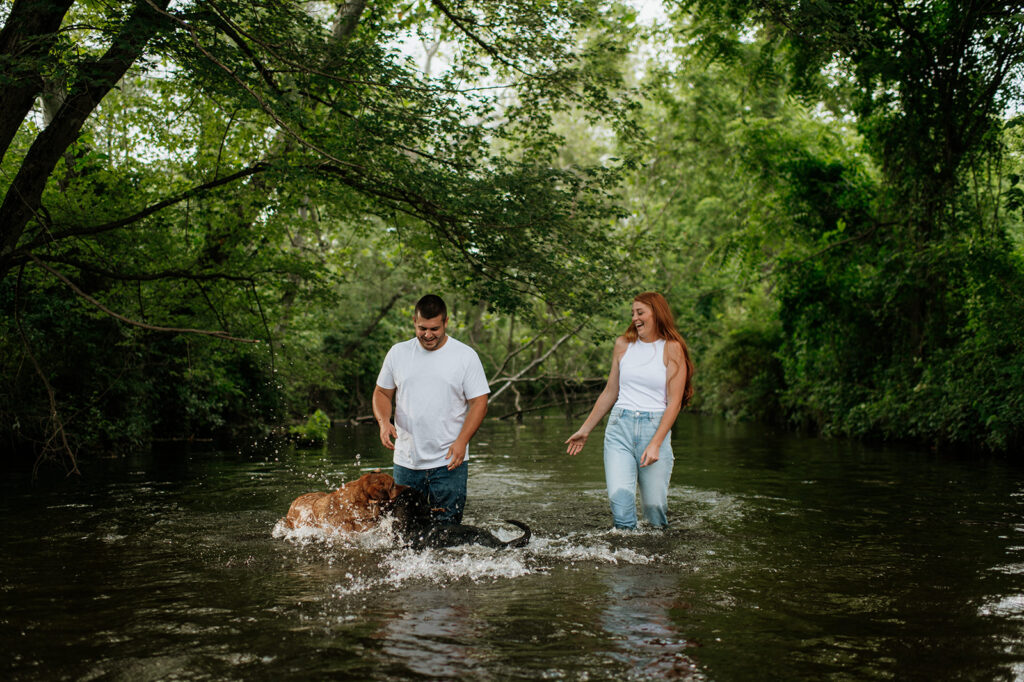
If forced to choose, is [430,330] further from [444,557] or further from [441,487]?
[444,557]

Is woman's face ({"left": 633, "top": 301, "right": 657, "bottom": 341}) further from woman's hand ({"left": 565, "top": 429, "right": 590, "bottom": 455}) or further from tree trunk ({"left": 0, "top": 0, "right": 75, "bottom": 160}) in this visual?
tree trunk ({"left": 0, "top": 0, "right": 75, "bottom": 160})

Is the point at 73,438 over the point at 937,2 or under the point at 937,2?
under

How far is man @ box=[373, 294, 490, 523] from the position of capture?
591cm

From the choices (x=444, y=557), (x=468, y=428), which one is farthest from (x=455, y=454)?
(x=444, y=557)

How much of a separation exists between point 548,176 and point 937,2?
30.9ft

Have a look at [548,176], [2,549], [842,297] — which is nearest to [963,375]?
[842,297]

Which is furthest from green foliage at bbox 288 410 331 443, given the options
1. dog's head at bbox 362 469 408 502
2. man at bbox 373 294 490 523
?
man at bbox 373 294 490 523

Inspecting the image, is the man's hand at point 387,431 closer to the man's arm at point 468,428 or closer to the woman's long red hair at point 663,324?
the man's arm at point 468,428

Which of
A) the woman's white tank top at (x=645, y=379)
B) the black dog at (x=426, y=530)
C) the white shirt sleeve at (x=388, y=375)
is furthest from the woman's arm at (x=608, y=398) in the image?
the white shirt sleeve at (x=388, y=375)

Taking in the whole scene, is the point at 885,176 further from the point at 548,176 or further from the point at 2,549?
the point at 2,549

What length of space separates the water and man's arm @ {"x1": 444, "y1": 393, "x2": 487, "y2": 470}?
64 centimetres

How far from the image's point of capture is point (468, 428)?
5898mm

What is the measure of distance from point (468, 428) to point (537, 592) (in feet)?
4.35

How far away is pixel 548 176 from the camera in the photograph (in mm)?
10555
